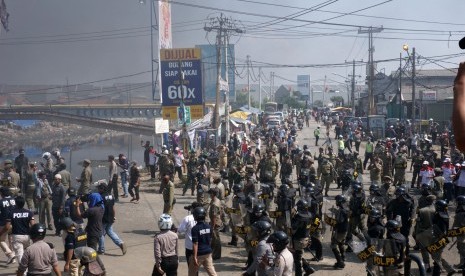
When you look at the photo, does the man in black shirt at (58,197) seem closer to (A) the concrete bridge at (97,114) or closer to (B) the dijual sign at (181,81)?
(B) the dijual sign at (181,81)

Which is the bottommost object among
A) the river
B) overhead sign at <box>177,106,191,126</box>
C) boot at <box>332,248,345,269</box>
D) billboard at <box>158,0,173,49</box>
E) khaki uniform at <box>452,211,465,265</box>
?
the river

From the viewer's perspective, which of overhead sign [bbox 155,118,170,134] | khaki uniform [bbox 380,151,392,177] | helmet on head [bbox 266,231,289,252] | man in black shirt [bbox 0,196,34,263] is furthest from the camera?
overhead sign [bbox 155,118,170,134]

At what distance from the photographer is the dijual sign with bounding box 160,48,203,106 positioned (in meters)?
27.7

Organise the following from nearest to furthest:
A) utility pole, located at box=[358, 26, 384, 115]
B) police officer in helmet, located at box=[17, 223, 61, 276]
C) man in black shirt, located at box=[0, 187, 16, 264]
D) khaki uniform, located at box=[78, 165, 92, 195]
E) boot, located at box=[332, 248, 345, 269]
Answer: police officer in helmet, located at box=[17, 223, 61, 276]
man in black shirt, located at box=[0, 187, 16, 264]
boot, located at box=[332, 248, 345, 269]
khaki uniform, located at box=[78, 165, 92, 195]
utility pole, located at box=[358, 26, 384, 115]

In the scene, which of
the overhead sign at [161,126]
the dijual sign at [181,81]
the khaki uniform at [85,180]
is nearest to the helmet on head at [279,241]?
the khaki uniform at [85,180]

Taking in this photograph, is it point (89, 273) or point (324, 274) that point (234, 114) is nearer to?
point (324, 274)

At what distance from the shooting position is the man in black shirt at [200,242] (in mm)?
8672

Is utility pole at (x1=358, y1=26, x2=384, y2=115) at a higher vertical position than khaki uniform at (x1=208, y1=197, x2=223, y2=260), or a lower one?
higher

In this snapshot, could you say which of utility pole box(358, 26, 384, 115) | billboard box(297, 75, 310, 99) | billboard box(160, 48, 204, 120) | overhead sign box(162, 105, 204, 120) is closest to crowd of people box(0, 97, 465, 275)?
overhead sign box(162, 105, 204, 120)

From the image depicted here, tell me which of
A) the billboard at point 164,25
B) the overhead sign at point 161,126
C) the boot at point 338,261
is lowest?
the boot at point 338,261

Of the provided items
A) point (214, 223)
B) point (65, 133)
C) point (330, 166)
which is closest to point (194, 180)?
point (330, 166)

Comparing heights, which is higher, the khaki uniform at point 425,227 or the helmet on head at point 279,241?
the helmet on head at point 279,241

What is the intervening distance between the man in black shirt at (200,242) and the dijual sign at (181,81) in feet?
63.0

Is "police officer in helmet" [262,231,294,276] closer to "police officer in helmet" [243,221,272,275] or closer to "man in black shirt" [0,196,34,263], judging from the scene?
"police officer in helmet" [243,221,272,275]
